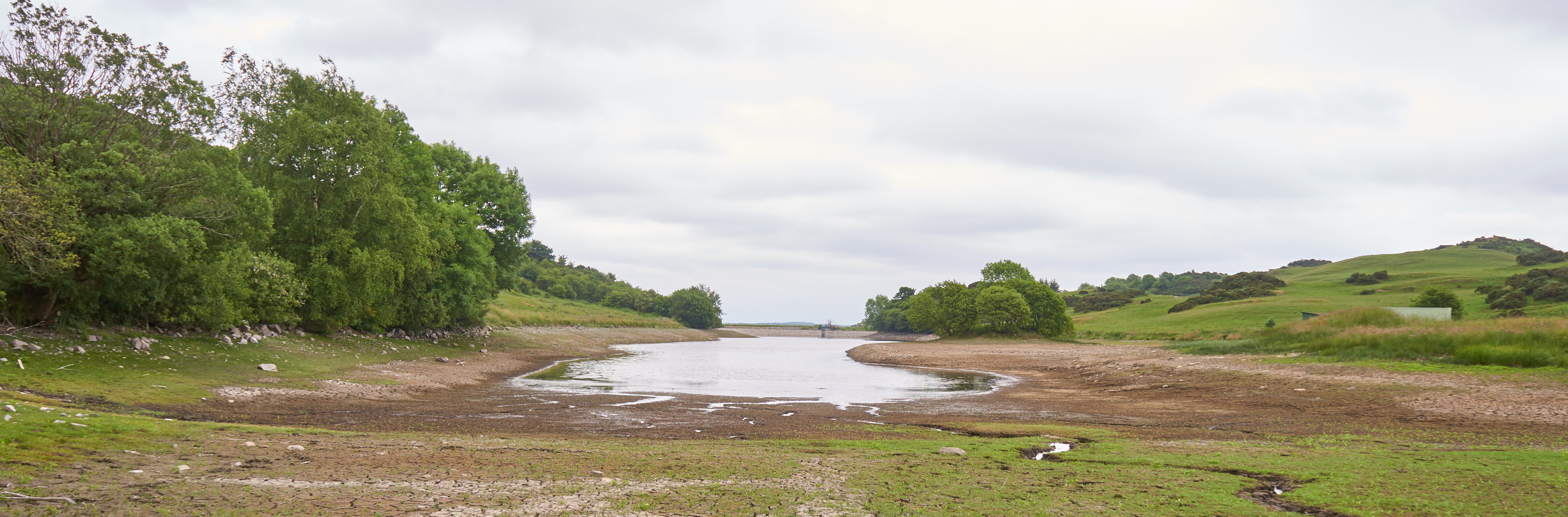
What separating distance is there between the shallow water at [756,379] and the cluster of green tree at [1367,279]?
11760cm

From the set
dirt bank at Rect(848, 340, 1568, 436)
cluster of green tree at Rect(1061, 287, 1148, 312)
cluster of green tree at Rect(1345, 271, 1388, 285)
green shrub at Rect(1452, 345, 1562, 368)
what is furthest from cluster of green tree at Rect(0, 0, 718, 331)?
cluster of green tree at Rect(1345, 271, 1388, 285)

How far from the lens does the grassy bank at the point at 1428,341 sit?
2827 cm

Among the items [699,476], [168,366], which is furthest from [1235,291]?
[168,366]

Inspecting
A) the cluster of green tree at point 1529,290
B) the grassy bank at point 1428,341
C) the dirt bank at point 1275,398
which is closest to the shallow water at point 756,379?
the dirt bank at point 1275,398

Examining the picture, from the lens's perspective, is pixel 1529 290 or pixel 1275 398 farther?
pixel 1529 290

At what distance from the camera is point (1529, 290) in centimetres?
8112

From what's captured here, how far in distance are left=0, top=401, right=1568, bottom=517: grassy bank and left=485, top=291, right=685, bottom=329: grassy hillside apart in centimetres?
5913

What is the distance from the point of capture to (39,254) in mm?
18938

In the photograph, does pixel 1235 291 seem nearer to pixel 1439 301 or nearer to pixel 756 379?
pixel 1439 301

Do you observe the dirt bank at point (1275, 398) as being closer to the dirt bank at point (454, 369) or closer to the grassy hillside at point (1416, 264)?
the dirt bank at point (454, 369)

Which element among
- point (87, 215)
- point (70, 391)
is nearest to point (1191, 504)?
point (70, 391)

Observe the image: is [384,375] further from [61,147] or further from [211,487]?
[211,487]

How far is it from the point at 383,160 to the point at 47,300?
20.4 m

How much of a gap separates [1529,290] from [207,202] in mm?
119241
